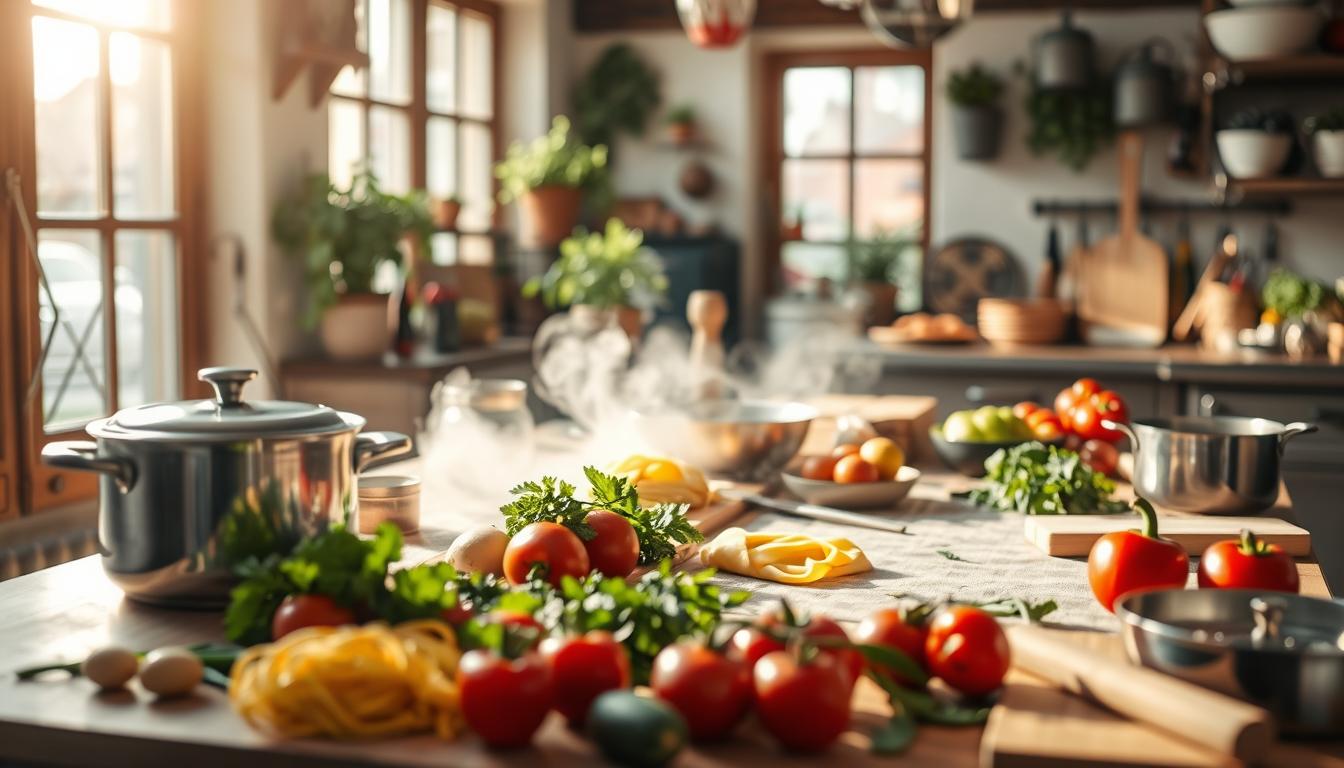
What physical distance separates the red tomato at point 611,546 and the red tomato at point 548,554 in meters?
0.06

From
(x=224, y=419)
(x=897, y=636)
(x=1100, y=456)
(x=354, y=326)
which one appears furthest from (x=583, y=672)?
(x=354, y=326)

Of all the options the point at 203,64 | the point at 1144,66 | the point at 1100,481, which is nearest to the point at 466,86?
the point at 203,64

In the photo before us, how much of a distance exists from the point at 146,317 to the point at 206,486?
2475 millimetres

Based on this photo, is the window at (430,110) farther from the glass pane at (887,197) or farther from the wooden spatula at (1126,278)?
the wooden spatula at (1126,278)

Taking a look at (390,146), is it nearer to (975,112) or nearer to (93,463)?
(975,112)

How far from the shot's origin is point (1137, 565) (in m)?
1.56

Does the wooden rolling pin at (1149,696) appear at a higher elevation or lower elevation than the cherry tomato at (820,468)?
lower

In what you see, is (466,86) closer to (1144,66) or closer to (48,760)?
(1144,66)

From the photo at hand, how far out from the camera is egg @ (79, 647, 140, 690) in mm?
1271

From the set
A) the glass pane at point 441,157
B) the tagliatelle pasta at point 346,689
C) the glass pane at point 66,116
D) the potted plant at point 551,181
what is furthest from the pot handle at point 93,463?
the potted plant at point 551,181

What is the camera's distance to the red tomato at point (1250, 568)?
1.50 metres

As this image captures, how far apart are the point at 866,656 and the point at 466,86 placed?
4478 mm

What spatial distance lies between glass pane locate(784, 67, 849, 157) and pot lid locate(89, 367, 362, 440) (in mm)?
4370

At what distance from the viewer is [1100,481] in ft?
7.16
